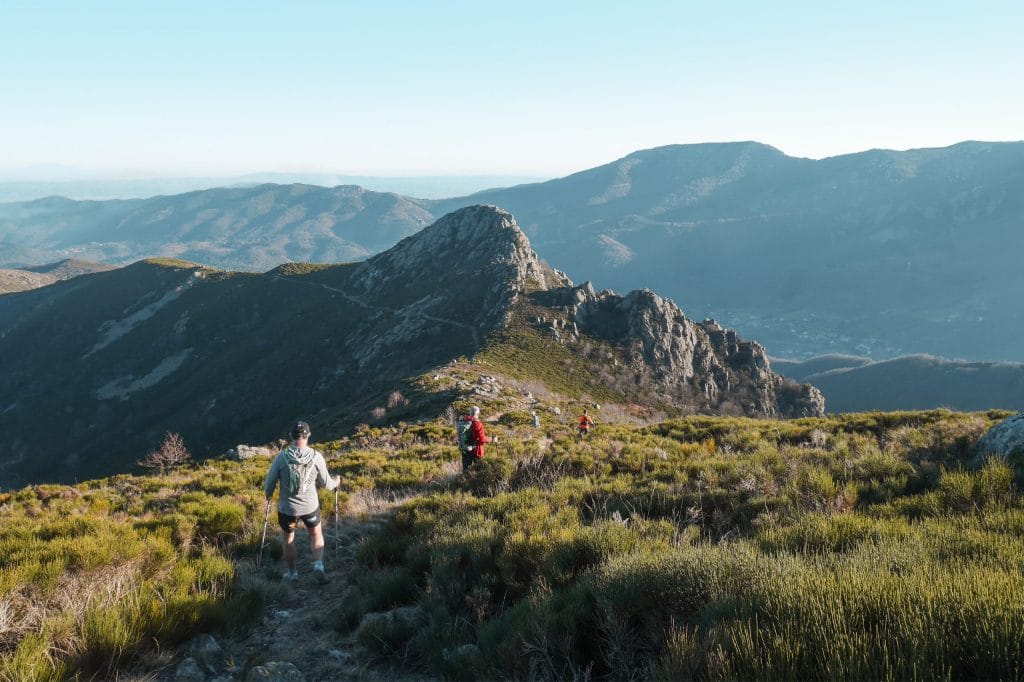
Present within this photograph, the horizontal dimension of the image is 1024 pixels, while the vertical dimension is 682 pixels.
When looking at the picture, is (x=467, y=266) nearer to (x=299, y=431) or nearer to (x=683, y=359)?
(x=683, y=359)

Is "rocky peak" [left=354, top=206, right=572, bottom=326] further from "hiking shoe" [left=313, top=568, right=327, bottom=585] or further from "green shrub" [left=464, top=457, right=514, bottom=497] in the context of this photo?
"hiking shoe" [left=313, top=568, right=327, bottom=585]

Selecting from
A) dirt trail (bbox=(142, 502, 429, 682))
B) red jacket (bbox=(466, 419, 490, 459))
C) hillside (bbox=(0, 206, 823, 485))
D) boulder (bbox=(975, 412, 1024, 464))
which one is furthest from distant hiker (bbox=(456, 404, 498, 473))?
hillside (bbox=(0, 206, 823, 485))

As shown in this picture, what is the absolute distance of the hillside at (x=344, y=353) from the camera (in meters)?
64.4

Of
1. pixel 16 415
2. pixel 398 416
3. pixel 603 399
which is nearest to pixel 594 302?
pixel 603 399

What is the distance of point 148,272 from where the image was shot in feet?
442

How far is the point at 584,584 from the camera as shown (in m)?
4.86

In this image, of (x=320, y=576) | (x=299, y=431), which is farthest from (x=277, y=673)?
(x=299, y=431)

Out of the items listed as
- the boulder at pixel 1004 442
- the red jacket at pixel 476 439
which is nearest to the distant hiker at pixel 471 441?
the red jacket at pixel 476 439

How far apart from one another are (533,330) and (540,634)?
64801 mm

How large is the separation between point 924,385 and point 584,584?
18634 cm

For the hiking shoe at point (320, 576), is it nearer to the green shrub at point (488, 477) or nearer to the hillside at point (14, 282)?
the green shrub at point (488, 477)

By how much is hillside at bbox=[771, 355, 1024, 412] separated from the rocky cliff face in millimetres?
71503

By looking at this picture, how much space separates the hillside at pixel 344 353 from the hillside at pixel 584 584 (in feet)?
98.3

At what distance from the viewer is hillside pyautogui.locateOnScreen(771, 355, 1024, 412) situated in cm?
13975
